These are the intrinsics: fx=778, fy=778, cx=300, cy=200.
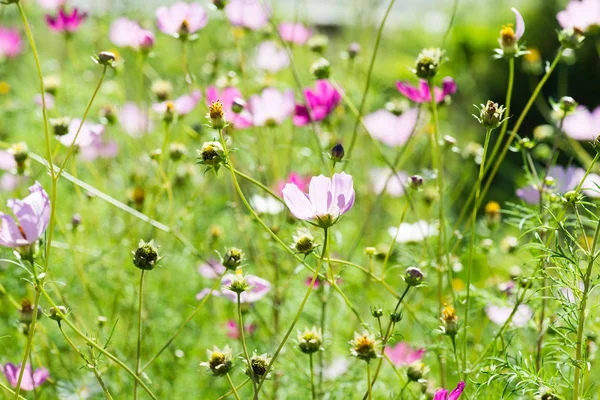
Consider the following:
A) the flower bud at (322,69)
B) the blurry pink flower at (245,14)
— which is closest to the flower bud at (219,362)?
→ the flower bud at (322,69)

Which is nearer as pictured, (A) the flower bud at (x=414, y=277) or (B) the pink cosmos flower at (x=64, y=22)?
(A) the flower bud at (x=414, y=277)

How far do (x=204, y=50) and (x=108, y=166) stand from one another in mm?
920

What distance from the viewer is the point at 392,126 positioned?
4.01 ft

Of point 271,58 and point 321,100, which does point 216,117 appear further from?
point 271,58

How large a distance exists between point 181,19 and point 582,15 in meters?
0.46

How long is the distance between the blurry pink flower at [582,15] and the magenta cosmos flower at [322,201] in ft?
1.14

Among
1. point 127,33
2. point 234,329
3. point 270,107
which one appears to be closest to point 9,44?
point 127,33

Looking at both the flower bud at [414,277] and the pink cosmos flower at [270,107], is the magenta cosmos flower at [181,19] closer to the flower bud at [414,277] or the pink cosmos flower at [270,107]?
the pink cosmos flower at [270,107]

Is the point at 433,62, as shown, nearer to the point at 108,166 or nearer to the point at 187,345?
the point at 187,345

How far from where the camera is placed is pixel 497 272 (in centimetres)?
139

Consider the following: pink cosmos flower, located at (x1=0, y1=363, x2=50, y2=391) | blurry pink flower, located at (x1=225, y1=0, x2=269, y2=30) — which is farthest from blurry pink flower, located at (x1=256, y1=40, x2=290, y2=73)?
pink cosmos flower, located at (x1=0, y1=363, x2=50, y2=391)

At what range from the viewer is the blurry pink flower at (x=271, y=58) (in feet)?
4.16

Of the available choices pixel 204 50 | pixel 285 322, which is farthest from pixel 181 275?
pixel 204 50

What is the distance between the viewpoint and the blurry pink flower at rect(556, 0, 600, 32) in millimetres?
806
